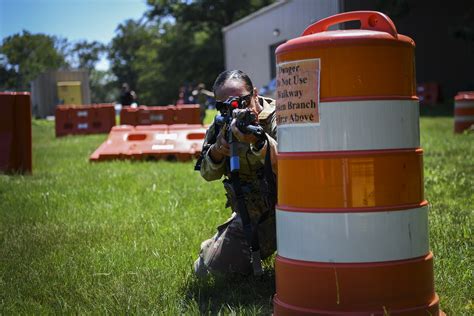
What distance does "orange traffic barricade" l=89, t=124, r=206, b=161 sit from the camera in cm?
1312

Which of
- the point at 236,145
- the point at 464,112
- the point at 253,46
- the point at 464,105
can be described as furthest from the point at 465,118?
the point at 253,46

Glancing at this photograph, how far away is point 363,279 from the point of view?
3.22 metres

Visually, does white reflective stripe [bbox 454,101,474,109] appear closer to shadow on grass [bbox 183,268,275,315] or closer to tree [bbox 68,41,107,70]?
shadow on grass [bbox 183,268,275,315]

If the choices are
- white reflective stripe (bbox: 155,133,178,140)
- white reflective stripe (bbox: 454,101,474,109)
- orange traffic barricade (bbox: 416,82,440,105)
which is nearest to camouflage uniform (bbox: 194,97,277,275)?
white reflective stripe (bbox: 155,133,178,140)

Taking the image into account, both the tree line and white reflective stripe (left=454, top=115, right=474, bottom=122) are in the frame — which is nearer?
white reflective stripe (left=454, top=115, right=474, bottom=122)

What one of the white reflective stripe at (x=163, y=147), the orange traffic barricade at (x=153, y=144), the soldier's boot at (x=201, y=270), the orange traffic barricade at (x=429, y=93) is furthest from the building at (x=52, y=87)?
the soldier's boot at (x=201, y=270)

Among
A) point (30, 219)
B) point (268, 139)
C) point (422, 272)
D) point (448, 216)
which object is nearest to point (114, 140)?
point (30, 219)

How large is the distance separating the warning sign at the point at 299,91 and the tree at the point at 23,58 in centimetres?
7802

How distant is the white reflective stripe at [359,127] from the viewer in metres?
3.18

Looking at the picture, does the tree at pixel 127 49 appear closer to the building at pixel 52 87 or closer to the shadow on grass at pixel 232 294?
the building at pixel 52 87

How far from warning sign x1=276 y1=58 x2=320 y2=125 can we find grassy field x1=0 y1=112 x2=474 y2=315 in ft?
3.70

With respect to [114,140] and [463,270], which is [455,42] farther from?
[463,270]

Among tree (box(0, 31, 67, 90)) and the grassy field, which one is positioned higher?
tree (box(0, 31, 67, 90))

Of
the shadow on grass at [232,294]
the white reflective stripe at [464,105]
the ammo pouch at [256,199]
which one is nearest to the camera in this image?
the shadow on grass at [232,294]
